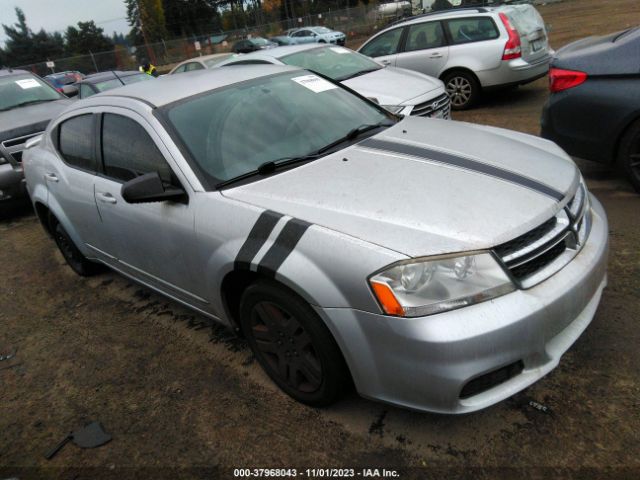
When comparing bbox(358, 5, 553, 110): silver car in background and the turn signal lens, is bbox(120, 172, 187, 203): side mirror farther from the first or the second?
bbox(358, 5, 553, 110): silver car in background

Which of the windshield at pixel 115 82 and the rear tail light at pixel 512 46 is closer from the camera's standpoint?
Result: the rear tail light at pixel 512 46

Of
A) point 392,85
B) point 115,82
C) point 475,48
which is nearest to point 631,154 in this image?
point 392,85

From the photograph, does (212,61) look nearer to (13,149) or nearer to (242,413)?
(13,149)

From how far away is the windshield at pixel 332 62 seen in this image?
6812 mm

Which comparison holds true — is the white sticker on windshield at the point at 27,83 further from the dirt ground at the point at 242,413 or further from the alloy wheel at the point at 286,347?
the alloy wheel at the point at 286,347

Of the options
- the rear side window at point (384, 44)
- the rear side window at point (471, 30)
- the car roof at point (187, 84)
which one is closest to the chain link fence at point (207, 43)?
the rear side window at point (384, 44)

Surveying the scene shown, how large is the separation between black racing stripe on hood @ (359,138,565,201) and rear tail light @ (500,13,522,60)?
5460 millimetres

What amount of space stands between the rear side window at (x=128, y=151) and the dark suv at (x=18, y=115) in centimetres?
380

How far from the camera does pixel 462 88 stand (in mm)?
7910

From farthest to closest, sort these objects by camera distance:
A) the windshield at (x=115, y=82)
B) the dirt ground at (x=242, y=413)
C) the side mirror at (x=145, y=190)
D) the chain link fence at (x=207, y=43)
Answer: the chain link fence at (x=207, y=43), the windshield at (x=115, y=82), the side mirror at (x=145, y=190), the dirt ground at (x=242, y=413)

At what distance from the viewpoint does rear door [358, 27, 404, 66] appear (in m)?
8.48

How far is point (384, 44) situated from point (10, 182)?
629cm

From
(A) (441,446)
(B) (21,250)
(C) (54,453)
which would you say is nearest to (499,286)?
(A) (441,446)

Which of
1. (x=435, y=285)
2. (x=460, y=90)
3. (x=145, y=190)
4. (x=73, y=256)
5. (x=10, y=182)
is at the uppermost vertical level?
(x=145, y=190)
